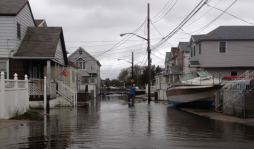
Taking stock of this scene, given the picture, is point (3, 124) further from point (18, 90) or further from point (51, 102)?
point (51, 102)

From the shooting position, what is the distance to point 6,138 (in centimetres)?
920

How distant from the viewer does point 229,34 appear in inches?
1309

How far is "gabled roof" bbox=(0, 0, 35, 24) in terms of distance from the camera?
19859mm

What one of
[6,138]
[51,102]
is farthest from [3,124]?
[51,102]

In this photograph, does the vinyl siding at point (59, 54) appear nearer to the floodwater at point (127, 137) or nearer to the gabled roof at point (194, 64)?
the floodwater at point (127, 137)

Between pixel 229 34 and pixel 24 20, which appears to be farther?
pixel 229 34

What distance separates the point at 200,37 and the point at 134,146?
27573 millimetres

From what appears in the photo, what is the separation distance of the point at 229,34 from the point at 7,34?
22918 mm

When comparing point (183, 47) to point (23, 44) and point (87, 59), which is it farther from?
point (23, 44)

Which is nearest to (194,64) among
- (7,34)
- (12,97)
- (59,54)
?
(59,54)

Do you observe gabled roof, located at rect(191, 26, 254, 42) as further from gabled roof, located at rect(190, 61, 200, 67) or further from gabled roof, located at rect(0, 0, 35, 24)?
gabled roof, located at rect(0, 0, 35, 24)

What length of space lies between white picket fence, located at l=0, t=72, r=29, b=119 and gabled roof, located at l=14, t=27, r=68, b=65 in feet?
16.9

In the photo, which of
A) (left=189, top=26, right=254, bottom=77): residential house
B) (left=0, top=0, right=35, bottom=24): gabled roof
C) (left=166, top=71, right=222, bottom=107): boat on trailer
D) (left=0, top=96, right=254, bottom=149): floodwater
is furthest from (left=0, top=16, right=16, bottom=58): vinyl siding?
(left=189, top=26, right=254, bottom=77): residential house

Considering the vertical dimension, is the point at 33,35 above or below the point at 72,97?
above
